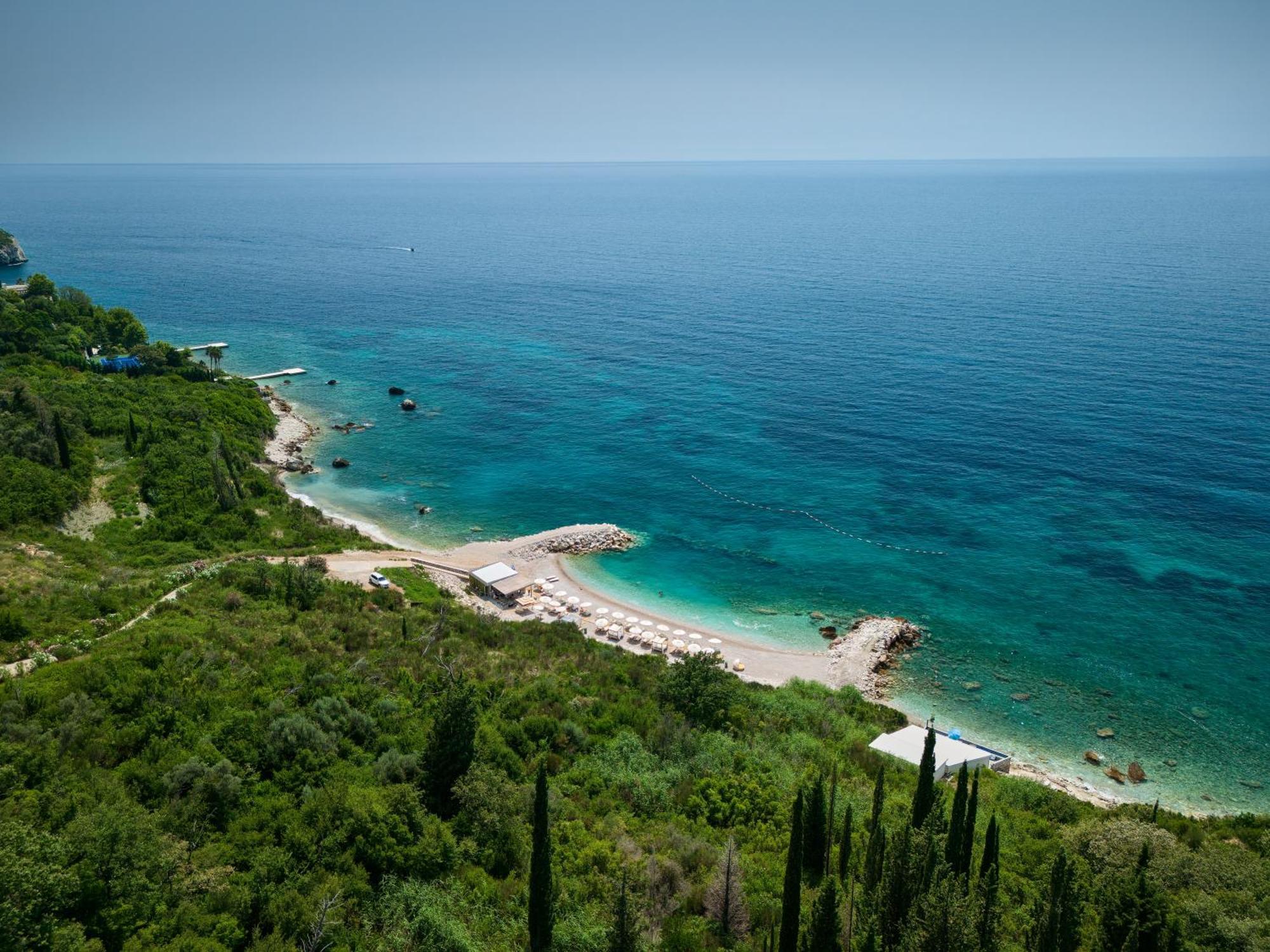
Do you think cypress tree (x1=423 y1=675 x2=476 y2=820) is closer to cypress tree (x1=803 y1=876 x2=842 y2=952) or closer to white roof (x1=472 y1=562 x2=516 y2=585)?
cypress tree (x1=803 y1=876 x2=842 y2=952)

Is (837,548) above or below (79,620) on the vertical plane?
below

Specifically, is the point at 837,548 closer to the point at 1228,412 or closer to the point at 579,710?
the point at 579,710

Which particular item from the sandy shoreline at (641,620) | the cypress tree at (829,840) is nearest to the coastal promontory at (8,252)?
the sandy shoreline at (641,620)

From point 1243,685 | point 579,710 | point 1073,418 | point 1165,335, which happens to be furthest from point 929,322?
point 579,710

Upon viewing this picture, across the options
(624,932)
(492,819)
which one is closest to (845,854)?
(624,932)

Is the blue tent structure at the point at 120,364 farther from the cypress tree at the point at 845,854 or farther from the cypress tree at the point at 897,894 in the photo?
the cypress tree at the point at 897,894

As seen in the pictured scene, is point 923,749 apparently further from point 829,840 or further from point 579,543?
point 579,543

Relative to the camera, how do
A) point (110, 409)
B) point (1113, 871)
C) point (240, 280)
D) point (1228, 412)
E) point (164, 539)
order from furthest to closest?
1. point (240, 280)
2. point (1228, 412)
3. point (110, 409)
4. point (164, 539)
5. point (1113, 871)
